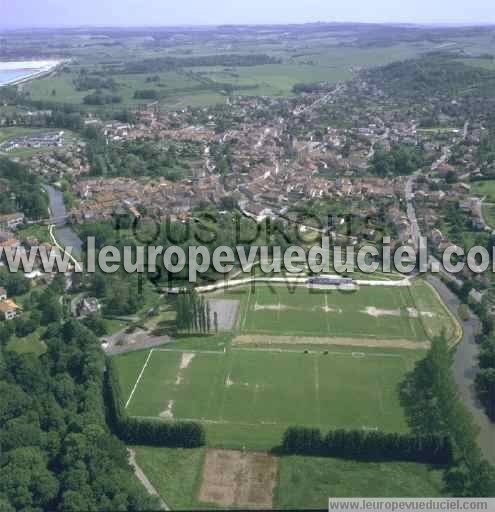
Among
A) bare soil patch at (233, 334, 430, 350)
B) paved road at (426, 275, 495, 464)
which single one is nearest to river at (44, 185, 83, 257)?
bare soil patch at (233, 334, 430, 350)

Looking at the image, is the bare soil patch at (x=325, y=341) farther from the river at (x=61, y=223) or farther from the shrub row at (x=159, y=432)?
the river at (x=61, y=223)

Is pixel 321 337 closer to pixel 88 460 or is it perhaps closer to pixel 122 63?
pixel 88 460

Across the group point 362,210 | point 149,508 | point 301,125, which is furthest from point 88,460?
point 301,125

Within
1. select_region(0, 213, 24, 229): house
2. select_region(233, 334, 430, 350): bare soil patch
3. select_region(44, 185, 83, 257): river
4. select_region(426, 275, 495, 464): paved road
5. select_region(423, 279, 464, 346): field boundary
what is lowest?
select_region(426, 275, 495, 464): paved road

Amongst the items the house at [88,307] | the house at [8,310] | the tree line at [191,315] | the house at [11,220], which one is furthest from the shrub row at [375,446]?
the house at [11,220]

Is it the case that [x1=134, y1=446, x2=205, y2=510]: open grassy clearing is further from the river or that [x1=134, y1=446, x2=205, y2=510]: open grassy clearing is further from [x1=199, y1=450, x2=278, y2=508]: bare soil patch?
the river

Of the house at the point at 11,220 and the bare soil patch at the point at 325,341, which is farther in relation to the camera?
the house at the point at 11,220
